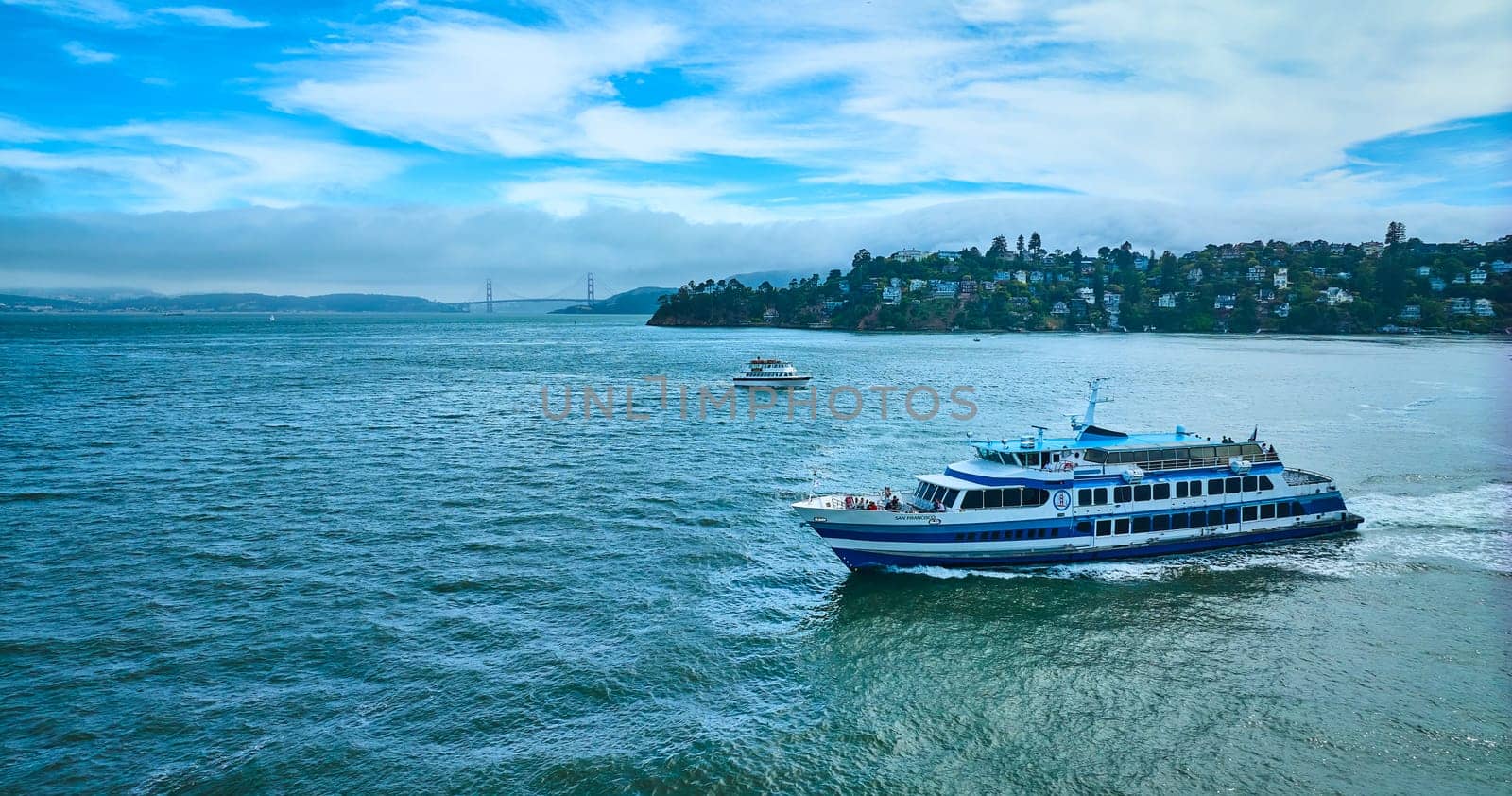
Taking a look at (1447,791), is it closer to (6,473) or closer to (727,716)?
(727,716)

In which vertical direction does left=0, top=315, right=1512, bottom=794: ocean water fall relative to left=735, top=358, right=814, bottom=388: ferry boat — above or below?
below

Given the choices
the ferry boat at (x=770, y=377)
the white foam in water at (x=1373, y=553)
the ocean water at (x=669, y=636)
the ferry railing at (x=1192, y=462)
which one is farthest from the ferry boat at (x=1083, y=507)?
the ferry boat at (x=770, y=377)

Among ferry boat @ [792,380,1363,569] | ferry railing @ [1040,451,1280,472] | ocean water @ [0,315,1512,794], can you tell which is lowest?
ocean water @ [0,315,1512,794]

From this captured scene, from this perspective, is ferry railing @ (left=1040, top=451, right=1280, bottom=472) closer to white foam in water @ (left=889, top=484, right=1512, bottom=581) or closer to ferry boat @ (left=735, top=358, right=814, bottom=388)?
white foam in water @ (left=889, top=484, right=1512, bottom=581)

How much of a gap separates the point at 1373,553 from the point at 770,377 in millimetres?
79883

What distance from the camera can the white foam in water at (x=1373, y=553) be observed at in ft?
128

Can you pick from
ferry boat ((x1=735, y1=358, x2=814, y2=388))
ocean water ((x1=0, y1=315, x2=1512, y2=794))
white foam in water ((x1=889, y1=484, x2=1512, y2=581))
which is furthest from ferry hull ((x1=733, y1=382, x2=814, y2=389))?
white foam in water ((x1=889, y1=484, x2=1512, y2=581))

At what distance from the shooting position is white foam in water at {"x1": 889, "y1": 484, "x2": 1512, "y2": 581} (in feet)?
128

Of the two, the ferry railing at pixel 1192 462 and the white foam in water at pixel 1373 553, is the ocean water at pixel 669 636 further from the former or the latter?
the ferry railing at pixel 1192 462

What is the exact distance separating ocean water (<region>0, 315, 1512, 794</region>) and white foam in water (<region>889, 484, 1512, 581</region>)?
9.7 inches

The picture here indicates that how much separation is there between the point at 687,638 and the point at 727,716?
559 cm

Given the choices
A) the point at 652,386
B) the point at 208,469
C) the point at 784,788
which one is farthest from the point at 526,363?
the point at 784,788

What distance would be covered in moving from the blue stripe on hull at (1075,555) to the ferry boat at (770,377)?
74.9m

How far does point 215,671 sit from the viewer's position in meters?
27.8
